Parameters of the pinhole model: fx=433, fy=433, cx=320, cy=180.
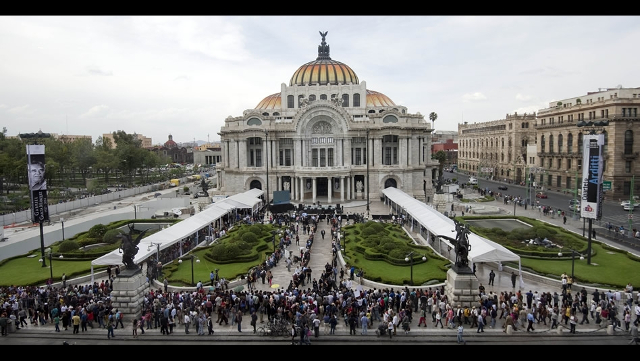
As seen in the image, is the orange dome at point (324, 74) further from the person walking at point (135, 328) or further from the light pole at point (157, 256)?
the person walking at point (135, 328)

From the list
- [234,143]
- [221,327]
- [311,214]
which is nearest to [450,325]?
[221,327]

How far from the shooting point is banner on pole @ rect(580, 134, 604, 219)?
29.6m

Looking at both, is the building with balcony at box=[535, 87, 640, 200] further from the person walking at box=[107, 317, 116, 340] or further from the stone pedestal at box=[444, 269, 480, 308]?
the person walking at box=[107, 317, 116, 340]

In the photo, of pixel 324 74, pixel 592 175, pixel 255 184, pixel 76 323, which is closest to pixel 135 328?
pixel 76 323

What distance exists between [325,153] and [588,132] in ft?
128

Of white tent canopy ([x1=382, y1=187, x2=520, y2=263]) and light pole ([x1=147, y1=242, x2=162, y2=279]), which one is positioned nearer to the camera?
white tent canopy ([x1=382, y1=187, x2=520, y2=263])

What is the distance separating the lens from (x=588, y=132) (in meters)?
63.9

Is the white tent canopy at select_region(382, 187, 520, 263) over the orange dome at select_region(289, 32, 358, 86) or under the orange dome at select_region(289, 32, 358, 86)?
under

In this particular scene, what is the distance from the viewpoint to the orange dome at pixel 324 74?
7331 centimetres

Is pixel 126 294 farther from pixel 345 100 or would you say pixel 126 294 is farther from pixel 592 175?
pixel 345 100

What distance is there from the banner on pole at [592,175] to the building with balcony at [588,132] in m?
18.8

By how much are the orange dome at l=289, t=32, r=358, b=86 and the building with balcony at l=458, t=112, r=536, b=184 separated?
1557 inches

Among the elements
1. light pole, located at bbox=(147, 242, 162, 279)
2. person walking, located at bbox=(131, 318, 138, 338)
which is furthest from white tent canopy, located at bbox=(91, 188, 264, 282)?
person walking, located at bbox=(131, 318, 138, 338)
